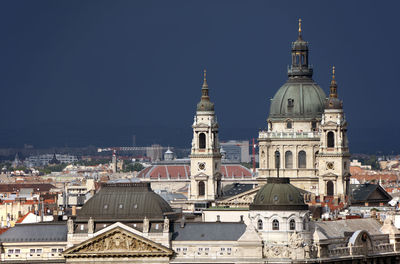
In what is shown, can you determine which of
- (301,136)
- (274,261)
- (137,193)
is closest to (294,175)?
(301,136)

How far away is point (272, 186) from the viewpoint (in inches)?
4813

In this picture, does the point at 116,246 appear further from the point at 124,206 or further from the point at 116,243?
the point at 124,206

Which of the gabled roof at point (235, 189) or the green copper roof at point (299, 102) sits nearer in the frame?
the gabled roof at point (235, 189)

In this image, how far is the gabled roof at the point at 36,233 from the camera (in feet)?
417

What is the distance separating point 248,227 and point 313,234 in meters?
3.95

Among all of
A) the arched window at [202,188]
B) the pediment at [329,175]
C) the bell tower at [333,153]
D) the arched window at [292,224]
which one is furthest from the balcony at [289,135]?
the arched window at [292,224]

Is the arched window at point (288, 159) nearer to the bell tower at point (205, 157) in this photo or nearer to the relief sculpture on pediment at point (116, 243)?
the bell tower at point (205, 157)

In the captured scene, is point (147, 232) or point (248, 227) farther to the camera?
point (147, 232)

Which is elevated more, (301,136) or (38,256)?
(301,136)

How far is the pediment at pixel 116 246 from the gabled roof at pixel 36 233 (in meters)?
2.16

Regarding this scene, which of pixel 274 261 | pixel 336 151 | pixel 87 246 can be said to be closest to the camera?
pixel 274 261

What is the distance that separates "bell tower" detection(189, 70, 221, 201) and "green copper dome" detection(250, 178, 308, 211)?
60.7m

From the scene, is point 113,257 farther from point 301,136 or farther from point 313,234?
point 301,136

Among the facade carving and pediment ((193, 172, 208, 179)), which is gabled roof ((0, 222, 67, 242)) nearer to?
the facade carving
